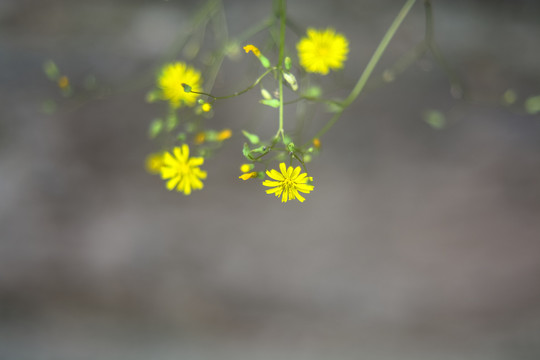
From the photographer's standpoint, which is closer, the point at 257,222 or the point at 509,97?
the point at 509,97

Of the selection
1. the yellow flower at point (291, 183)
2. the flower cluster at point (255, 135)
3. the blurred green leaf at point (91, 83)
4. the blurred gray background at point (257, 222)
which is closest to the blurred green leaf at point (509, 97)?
the blurred gray background at point (257, 222)

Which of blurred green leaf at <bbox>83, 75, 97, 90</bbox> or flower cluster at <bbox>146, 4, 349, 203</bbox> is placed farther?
blurred green leaf at <bbox>83, 75, 97, 90</bbox>

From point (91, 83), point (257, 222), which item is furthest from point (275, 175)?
point (257, 222)

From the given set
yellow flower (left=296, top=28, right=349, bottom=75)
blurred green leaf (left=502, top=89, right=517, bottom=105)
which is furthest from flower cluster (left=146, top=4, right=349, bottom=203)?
blurred green leaf (left=502, top=89, right=517, bottom=105)

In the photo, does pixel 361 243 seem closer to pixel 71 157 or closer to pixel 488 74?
pixel 488 74

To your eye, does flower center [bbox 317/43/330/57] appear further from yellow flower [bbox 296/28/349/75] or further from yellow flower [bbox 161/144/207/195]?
yellow flower [bbox 161/144/207/195]

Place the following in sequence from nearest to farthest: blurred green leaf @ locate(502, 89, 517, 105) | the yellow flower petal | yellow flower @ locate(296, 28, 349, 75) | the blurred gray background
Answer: the yellow flower petal < yellow flower @ locate(296, 28, 349, 75) < blurred green leaf @ locate(502, 89, 517, 105) < the blurred gray background

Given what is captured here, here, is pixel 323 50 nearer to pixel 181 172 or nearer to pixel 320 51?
pixel 320 51
